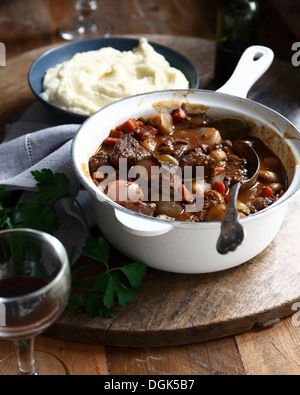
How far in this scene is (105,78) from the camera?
11.2 ft

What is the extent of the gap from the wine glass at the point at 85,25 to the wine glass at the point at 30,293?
384 cm

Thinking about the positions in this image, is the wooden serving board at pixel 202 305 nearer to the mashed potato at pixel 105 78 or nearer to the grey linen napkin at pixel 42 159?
the grey linen napkin at pixel 42 159

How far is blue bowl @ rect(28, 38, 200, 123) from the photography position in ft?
11.1

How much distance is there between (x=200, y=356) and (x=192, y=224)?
0.58m

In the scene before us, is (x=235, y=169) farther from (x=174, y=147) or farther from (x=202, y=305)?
(x=202, y=305)

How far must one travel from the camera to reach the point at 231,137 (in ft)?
9.36

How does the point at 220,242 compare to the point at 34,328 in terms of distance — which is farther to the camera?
the point at 220,242

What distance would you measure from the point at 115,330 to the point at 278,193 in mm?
995

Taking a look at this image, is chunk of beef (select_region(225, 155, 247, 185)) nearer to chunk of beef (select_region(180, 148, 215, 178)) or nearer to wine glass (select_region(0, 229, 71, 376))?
chunk of beef (select_region(180, 148, 215, 178))

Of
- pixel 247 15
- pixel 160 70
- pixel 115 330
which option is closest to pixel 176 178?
pixel 115 330

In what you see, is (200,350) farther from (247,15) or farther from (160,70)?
(247,15)

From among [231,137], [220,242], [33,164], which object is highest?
[220,242]

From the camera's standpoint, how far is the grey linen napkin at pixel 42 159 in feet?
8.52

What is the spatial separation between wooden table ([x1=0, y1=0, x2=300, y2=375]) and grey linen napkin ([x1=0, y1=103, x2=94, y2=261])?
19.1 inches
